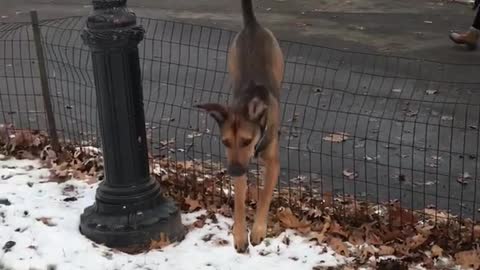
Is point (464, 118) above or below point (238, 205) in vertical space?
below

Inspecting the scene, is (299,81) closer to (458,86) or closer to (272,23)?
(458,86)

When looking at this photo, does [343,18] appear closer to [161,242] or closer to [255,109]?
[161,242]

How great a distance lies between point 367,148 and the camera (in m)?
6.96

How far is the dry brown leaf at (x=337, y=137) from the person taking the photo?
23.4 feet

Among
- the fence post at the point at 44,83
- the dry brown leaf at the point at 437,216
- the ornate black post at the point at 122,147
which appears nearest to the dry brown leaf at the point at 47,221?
the ornate black post at the point at 122,147

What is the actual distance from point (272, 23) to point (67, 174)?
677 centimetres

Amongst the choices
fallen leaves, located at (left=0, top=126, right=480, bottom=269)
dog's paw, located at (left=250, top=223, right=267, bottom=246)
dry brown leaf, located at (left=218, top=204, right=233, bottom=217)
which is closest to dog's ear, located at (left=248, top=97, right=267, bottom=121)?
dog's paw, located at (left=250, top=223, right=267, bottom=246)

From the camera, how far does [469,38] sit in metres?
10.0

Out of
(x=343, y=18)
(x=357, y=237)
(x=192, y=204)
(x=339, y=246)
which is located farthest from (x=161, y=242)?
(x=343, y=18)

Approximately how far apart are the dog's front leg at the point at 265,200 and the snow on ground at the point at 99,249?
1071 millimetres

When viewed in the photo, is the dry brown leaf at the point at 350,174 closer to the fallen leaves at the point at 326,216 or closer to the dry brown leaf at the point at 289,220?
the fallen leaves at the point at 326,216

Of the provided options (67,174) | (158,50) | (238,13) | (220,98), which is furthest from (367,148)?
(238,13)

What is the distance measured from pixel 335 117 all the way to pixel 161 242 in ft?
10.6

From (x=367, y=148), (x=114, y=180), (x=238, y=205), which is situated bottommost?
(x=367, y=148)
